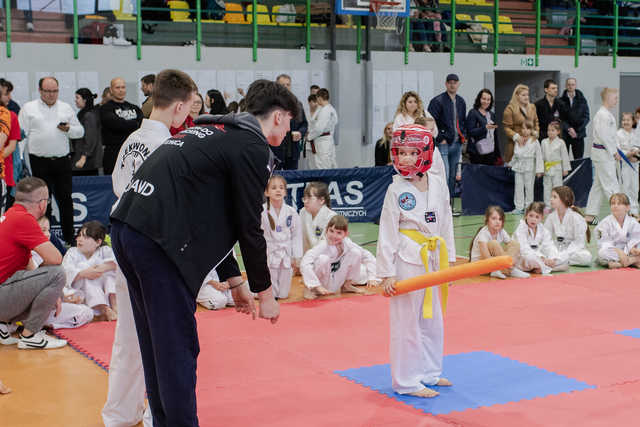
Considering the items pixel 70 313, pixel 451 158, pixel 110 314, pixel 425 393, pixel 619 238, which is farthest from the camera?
pixel 451 158

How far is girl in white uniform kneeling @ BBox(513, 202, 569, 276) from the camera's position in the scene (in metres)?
8.71

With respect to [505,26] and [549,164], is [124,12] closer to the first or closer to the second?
[549,164]

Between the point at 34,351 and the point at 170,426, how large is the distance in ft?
10.2

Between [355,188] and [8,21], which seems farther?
[8,21]

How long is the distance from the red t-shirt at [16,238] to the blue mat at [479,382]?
7.64ft

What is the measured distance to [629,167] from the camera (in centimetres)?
1250

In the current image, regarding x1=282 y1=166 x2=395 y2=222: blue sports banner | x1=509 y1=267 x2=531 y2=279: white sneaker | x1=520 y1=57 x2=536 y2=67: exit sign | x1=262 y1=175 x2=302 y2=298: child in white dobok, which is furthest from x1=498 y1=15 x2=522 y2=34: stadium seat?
x1=262 y1=175 x2=302 y2=298: child in white dobok

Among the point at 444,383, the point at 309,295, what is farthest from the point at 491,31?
the point at 444,383

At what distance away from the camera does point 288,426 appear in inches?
172

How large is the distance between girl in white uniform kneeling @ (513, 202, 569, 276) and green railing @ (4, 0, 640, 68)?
7089 millimetres

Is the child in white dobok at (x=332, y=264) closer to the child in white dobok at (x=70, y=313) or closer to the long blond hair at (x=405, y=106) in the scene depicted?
the child in white dobok at (x=70, y=313)

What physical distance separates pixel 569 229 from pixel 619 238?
1.76 feet

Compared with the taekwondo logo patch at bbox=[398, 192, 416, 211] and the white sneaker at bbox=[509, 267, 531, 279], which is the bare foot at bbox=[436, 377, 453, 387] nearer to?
the taekwondo logo patch at bbox=[398, 192, 416, 211]

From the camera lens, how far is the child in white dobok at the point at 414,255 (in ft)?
15.9
